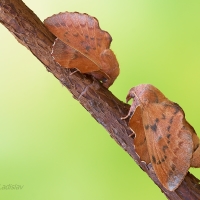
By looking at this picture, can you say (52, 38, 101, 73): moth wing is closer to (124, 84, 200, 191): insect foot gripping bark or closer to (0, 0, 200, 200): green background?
(124, 84, 200, 191): insect foot gripping bark

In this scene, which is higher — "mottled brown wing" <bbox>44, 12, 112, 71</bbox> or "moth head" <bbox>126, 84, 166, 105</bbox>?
"mottled brown wing" <bbox>44, 12, 112, 71</bbox>

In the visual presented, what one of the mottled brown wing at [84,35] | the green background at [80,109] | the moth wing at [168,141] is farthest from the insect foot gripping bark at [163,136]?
the green background at [80,109]

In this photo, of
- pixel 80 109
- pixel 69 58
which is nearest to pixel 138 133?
pixel 69 58

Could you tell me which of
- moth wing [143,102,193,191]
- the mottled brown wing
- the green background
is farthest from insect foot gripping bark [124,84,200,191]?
the green background

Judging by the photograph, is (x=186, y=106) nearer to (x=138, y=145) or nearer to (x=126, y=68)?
(x=126, y=68)

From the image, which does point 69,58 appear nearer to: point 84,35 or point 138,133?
point 84,35

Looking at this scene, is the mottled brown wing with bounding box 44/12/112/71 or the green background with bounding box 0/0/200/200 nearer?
the mottled brown wing with bounding box 44/12/112/71

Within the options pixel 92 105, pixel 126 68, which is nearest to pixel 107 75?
pixel 92 105
